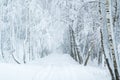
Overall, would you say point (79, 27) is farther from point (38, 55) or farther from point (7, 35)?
point (38, 55)

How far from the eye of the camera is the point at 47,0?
39219 mm

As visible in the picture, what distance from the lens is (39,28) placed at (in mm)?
40000

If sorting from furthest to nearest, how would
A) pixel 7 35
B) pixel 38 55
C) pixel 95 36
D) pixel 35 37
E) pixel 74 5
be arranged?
pixel 38 55, pixel 7 35, pixel 35 37, pixel 74 5, pixel 95 36

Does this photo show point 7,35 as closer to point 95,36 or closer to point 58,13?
point 58,13

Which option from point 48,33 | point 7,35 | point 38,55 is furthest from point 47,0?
point 38,55

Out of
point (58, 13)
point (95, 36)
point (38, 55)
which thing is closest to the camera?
point (95, 36)

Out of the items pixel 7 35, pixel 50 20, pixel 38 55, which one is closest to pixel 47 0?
pixel 50 20

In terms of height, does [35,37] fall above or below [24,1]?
below

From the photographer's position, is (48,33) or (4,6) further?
(48,33)

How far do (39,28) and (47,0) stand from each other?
4.47 meters

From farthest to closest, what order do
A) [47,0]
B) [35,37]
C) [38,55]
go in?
[38,55], [35,37], [47,0]

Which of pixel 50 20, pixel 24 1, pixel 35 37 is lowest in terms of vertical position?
pixel 35 37

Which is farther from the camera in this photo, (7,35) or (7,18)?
→ (7,35)

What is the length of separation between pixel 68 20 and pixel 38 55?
25892 mm
